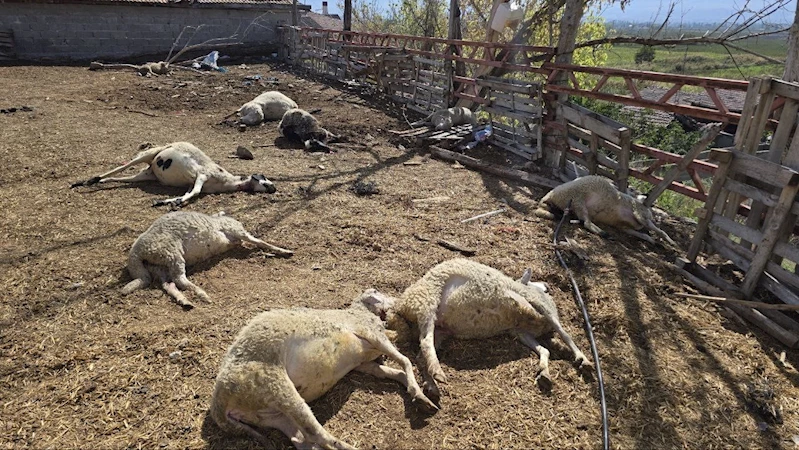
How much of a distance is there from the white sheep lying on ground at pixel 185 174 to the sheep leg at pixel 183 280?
241 centimetres

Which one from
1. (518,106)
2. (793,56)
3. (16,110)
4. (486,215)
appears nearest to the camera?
(793,56)

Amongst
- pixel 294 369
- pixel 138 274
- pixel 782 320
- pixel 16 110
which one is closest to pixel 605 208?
pixel 782 320

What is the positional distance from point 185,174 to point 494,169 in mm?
5267

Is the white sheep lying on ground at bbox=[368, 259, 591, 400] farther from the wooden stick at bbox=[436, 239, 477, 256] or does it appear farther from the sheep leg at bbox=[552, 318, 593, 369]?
the wooden stick at bbox=[436, 239, 477, 256]

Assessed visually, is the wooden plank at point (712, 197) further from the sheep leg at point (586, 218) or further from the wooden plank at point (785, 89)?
the sheep leg at point (586, 218)

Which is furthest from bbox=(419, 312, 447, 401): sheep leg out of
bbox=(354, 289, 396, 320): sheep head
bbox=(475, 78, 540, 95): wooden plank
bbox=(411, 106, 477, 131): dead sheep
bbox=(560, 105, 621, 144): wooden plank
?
bbox=(411, 106, 477, 131): dead sheep

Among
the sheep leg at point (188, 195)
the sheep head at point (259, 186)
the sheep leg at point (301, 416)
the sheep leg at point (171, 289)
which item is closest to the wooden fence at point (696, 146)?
the sheep leg at point (301, 416)

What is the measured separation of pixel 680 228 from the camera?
272 inches

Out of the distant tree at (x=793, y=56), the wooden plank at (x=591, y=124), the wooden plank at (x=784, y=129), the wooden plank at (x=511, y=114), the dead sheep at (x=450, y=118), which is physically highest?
the distant tree at (x=793, y=56)

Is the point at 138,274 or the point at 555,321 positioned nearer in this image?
the point at 555,321

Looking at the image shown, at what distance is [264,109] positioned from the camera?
11906 millimetres

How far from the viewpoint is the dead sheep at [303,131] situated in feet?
32.9

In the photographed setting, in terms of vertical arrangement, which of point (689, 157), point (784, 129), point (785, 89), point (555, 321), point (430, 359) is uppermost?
point (785, 89)

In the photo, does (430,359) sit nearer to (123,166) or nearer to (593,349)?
(593,349)
